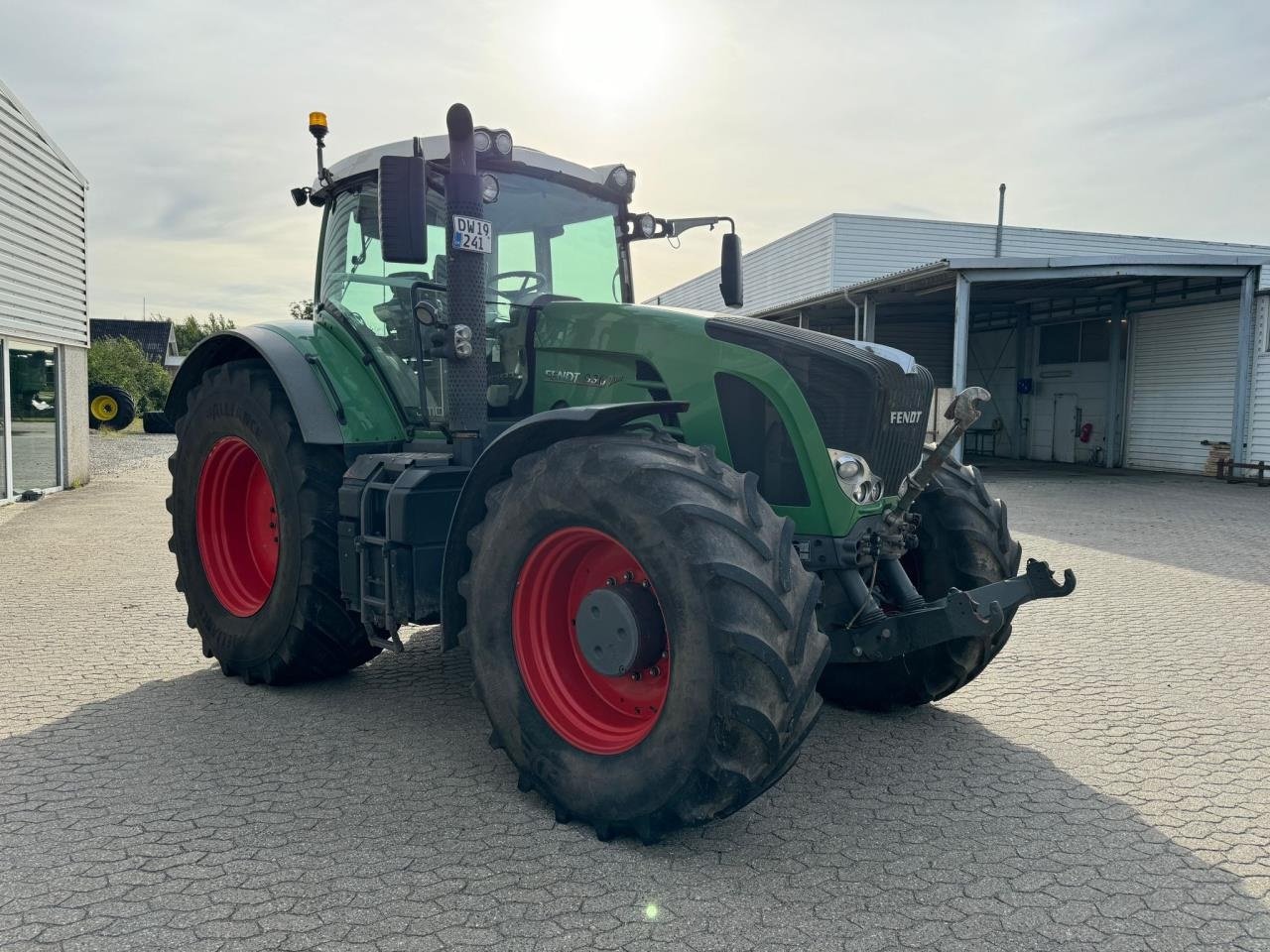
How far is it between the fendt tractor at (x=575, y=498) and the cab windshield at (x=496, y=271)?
1 cm

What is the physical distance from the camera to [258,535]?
514 centimetres

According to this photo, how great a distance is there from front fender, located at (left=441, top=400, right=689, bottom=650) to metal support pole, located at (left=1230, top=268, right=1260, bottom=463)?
54.6 ft

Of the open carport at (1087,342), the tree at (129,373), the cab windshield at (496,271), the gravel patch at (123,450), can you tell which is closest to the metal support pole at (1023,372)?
the open carport at (1087,342)

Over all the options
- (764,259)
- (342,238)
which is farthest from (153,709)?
(764,259)

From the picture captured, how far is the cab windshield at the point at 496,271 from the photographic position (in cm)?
423

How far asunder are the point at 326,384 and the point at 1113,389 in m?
19.3

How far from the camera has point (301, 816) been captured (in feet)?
10.4

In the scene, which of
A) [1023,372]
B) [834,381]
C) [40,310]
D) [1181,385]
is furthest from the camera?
[1023,372]

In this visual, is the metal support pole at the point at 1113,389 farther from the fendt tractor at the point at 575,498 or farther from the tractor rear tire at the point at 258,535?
the tractor rear tire at the point at 258,535

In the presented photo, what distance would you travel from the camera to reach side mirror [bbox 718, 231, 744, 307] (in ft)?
15.7

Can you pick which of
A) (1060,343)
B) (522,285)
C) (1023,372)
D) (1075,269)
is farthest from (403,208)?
(1023,372)

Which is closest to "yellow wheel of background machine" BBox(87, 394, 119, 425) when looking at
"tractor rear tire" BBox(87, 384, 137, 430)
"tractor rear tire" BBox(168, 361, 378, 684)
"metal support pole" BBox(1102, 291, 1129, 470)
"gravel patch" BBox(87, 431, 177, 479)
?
"tractor rear tire" BBox(87, 384, 137, 430)

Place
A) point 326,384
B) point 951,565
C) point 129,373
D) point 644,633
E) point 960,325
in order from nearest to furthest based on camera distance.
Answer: point 644,633 → point 951,565 → point 326,384 → point 960,325 → point 129,373

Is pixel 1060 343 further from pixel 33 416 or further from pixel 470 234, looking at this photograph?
pixel 470 234
